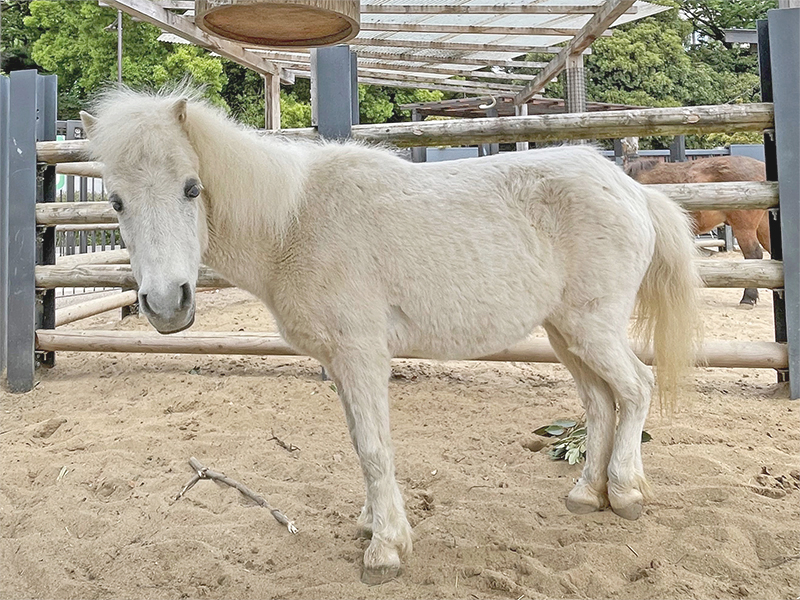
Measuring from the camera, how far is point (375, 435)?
215 centimetres

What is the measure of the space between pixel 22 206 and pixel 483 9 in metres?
4.46

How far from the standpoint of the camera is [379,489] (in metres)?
2.16

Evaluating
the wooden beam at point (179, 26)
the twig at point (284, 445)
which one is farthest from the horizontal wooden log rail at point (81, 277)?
the wooden beam at point (179, 26)

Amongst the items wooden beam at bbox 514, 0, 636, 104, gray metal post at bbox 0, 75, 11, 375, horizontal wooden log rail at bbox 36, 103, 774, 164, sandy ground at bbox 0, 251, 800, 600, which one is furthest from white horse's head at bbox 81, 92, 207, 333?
wooden beam at bbox 514, 0, 636, 104

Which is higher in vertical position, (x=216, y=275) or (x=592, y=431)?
(x=216, y=275)

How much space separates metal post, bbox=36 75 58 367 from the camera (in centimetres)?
423

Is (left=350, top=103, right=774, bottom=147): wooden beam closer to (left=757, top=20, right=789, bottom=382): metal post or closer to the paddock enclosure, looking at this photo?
the paddock enclosure

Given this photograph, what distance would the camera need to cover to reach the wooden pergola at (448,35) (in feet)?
19.2

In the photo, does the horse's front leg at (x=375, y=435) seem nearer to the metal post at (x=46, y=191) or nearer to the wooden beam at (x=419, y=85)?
the metal post at (x=46, y=191)

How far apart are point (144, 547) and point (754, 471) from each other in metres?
2.68

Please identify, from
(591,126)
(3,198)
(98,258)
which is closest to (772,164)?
(591,126)

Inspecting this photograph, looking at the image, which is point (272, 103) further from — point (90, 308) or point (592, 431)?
point (592, 431)

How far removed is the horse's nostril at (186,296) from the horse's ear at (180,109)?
23.5 inches

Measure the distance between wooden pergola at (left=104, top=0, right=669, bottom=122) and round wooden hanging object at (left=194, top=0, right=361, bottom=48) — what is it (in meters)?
2.38
